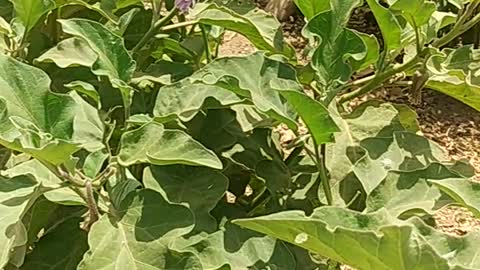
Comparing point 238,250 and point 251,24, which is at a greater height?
point 251,24

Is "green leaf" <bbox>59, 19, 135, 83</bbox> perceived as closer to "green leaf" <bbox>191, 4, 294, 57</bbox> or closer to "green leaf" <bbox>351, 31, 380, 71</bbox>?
"green leaf" <bbox>191, 4, 294, 57</bbox>

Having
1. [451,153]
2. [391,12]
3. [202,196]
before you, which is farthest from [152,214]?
[451,153]

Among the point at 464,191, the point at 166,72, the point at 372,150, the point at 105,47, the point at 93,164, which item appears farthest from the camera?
the point at 166,72

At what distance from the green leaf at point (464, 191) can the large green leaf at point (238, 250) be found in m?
0.26

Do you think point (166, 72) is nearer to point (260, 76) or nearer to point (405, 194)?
point (260, 76)

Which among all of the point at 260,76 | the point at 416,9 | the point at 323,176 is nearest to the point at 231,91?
the point at 260,76

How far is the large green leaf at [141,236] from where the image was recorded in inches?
48.9

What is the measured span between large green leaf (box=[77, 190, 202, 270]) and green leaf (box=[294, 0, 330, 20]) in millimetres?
410

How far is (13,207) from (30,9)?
36cm

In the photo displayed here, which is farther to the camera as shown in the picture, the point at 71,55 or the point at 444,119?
the point at 444,119

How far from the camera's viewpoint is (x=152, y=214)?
130 centimetres

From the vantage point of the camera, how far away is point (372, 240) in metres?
0.91

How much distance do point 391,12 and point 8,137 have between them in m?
0.62

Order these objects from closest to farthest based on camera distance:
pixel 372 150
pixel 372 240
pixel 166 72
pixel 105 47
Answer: pixel 372 240 < pixel 105 47 < pixel 372 150 < pixel 166 72
